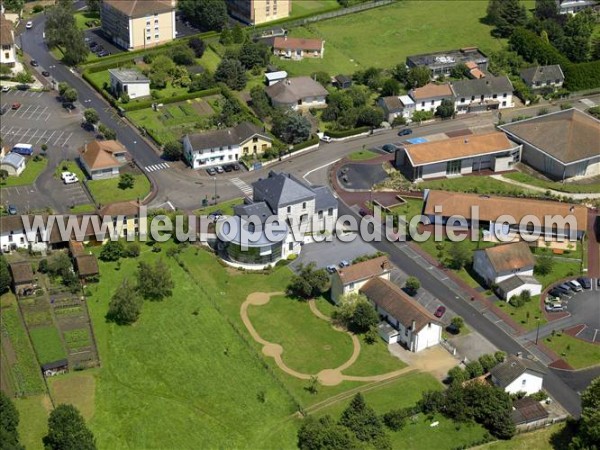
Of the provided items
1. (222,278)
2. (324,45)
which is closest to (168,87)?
(324,45)

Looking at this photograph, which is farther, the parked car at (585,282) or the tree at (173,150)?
A: the tree at (173,150)

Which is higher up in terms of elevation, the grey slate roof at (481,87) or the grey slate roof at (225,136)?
the grey slate roof at (481,87)

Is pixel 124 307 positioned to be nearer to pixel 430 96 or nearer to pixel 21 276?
pixel 21 276

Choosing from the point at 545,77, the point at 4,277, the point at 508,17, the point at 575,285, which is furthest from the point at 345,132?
the point at 4,277

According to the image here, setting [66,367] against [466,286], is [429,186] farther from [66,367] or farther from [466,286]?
[66,367]

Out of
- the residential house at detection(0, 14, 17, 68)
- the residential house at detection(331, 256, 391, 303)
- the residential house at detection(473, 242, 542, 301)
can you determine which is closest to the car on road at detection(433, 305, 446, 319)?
the residential house at detection(331, 256, 391, 303)

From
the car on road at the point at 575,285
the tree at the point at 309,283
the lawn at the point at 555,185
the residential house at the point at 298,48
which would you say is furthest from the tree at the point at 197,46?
the car on road at the point at 575,285

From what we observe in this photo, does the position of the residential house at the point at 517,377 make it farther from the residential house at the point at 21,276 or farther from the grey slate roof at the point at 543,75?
the grey slate roof at the point at 543,75
